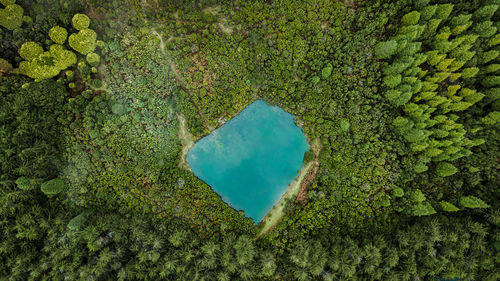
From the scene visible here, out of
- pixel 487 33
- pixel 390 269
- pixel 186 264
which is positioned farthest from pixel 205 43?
pixel 390 269

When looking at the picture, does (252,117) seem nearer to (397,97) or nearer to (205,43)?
(205,43)

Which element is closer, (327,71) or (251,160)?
(327,71)

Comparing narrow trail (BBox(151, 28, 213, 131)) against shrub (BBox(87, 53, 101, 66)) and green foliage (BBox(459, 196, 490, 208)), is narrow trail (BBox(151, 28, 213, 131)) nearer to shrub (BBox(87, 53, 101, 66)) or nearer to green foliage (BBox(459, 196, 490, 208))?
shrub (BBox(87, 53, 101, 66))

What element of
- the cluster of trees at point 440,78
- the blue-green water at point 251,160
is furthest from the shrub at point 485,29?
the blue-green water at point 251,160

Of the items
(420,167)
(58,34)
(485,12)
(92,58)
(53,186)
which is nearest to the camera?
(485,12)

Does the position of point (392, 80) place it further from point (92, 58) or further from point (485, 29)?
point (92, 58)

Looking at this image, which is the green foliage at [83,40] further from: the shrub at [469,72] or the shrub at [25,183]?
the shrub at [469,72]

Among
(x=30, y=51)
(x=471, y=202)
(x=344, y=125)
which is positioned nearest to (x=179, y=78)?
(x=30, y=51)
